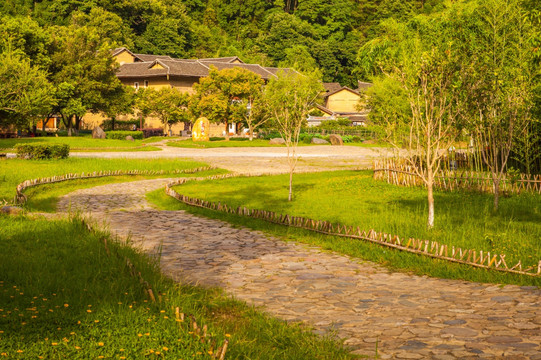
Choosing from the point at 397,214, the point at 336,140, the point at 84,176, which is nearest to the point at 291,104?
the point at 397,214

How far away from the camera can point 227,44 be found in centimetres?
10094

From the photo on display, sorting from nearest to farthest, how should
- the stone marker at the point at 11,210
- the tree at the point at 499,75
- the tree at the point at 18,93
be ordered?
1. the stone marker at the point at 11,210
2. the tree at the point at 499,75
3. the tree at the point at 18,93

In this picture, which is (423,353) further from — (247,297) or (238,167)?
(238,167)

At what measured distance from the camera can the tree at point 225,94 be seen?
2146 inches

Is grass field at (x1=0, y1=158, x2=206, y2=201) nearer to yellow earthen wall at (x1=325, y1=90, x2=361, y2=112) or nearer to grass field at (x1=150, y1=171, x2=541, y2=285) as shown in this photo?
grass field at (x1=150, y1=171, x2=541, y2=285)

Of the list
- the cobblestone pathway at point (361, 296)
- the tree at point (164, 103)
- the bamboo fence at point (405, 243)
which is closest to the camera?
the cobblestone pathway at point (361, 296)

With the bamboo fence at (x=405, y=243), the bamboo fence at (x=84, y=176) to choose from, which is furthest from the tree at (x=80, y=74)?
the bamboo fence at (x=405, y=243)

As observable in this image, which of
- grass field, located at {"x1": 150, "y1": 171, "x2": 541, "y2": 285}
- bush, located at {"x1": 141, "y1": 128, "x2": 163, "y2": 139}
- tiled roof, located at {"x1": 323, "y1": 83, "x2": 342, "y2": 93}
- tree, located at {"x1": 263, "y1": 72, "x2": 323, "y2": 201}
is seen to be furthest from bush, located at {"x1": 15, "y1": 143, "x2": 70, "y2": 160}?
tiled roof, located at {"x1": 323, "y1": 83, "x2": 342, "y2": 93}

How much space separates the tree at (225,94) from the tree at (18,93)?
18325 mm

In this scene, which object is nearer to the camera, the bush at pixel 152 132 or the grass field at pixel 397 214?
the grass field at pixel 397 214

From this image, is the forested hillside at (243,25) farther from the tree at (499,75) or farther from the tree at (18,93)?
the tree at (499,75)

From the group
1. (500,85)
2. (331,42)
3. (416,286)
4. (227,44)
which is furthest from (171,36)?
(416,286)

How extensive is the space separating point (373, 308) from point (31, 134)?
5132 cm

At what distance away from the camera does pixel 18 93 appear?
35281 mm
